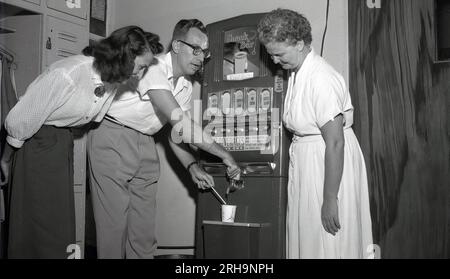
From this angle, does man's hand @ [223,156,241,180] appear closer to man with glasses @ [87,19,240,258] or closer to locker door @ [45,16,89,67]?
man with glasses @ [87,19,240,258]

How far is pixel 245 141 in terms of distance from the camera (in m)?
2.74

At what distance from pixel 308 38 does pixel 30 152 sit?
150cm

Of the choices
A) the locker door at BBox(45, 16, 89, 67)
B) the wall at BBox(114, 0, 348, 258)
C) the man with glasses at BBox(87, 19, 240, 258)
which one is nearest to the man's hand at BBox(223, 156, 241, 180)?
the man with glasses at BBox(87, 19, 240, 258)

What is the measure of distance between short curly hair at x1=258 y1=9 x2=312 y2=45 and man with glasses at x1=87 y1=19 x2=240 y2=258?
2.15 ft

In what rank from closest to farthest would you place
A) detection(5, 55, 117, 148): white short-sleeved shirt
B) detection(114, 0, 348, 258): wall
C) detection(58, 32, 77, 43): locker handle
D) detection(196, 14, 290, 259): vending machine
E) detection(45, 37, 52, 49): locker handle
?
1. detection(5, 55, 117, 148): white short-sleeved shirt
2. detection(196, 14, 290, 259): vending machine
3. detection(114, 0, 348, 258): wall
4. detection(45, 37, 52, 49): locker handle
5. detection(58, 32, 77, 43): locker handle

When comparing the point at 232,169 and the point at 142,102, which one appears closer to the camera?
the point at 232,169

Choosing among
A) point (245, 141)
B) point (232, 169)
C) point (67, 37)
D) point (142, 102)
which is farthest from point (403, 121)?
point (67, 37)

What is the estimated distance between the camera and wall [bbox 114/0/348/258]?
3055mm

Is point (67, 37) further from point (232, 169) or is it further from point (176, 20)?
point (232, 169)

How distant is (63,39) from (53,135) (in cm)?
144

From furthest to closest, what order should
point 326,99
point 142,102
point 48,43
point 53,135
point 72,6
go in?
1. point 72,6
2. point 48,43
3. point 142,102
4. point 53,135
5. point 326,99

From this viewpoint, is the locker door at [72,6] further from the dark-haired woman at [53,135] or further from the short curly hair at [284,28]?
the short curly hair at [284,28]

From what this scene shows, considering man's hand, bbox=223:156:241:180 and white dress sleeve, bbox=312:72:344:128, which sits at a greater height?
white dress sleeve, bbox=312:72:344:128

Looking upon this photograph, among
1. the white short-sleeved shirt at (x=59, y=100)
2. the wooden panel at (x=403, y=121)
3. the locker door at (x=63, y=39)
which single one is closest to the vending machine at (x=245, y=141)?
the wooden panel at (x=403, y=121)
